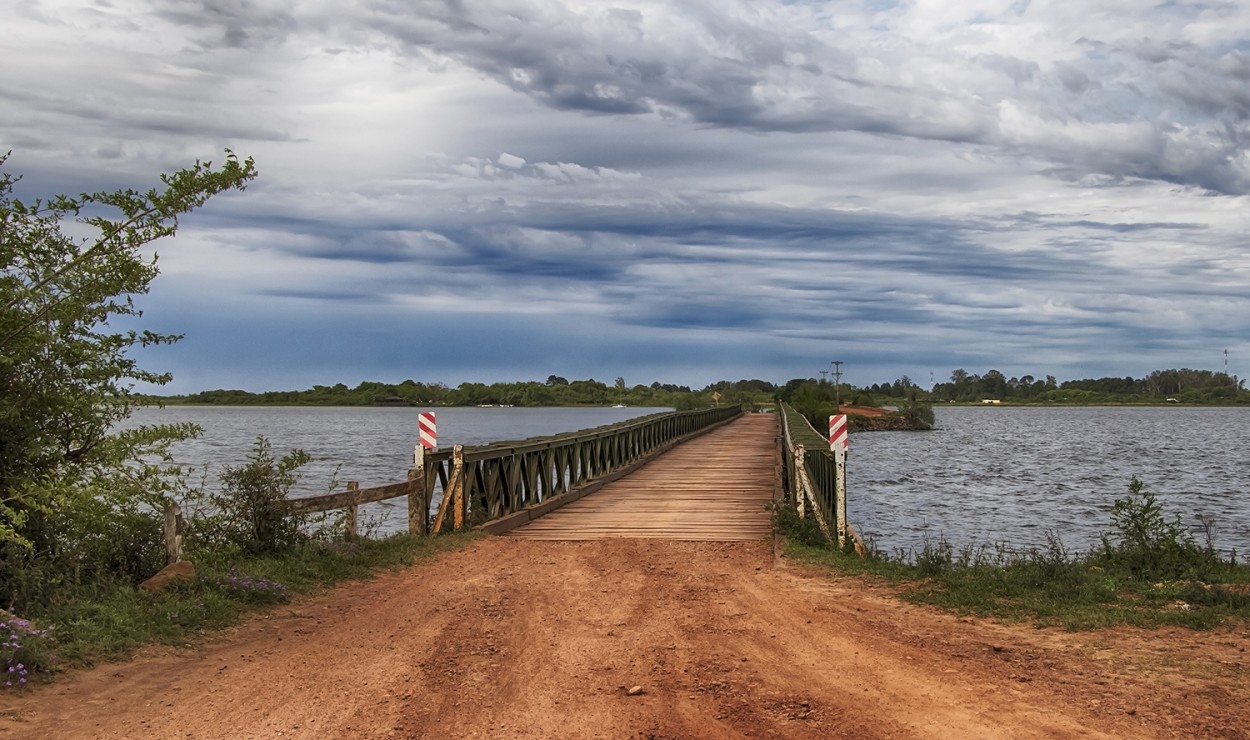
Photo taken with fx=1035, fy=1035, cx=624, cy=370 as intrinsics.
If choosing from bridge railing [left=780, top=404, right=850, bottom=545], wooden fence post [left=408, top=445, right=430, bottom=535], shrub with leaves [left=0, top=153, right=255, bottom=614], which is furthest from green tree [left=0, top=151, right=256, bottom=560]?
bridge railing [left=780, top=404, right=850, bottom=545]

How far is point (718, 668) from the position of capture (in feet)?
23.0

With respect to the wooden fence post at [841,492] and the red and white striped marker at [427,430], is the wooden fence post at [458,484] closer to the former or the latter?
the red and white striped marker at [427,430]

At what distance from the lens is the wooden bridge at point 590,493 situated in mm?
13547

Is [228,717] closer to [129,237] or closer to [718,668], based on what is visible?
[718,668]

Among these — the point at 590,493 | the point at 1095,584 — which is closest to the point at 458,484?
the point at 590,493

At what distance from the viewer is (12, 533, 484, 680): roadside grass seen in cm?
705

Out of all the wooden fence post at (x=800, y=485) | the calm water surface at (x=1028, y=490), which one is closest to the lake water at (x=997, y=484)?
the calm water surface at (x=1028, y=490)

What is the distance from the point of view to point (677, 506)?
17.2 meters

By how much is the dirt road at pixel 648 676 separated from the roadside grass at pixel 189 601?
212mm

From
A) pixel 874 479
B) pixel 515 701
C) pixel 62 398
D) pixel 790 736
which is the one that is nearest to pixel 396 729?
pixel 515 701

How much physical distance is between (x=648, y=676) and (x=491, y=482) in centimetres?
844

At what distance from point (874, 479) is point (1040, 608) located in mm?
30397

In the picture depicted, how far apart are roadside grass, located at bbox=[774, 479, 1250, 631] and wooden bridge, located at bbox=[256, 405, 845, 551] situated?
9.08 ft

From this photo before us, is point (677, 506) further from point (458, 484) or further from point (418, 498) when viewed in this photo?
point (418, 498)
